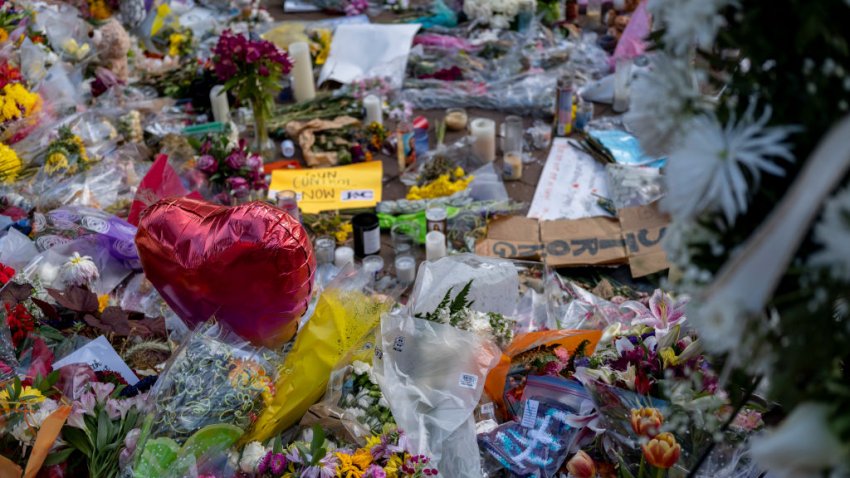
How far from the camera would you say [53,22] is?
4215 millimetres

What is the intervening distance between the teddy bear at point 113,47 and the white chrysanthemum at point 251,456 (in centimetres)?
323

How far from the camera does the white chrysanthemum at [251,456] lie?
1.73 metres

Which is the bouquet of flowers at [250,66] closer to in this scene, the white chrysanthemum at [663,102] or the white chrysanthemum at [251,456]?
the white chrysanthemum at [251,456]

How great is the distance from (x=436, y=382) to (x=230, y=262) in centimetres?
64

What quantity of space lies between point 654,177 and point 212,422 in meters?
2.49

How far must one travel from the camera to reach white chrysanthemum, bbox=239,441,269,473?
5.67 ft

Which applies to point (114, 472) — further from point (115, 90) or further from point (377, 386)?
point (115, 90)

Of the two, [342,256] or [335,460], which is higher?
[335,460]

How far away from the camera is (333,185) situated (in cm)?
378

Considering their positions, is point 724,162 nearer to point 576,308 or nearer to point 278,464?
point 278,464

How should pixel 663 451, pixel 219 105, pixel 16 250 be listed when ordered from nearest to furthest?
pixel 663 451, pixel 16 250, pixel 219 105

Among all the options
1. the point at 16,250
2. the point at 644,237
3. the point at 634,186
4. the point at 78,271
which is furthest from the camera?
the point at 634,186

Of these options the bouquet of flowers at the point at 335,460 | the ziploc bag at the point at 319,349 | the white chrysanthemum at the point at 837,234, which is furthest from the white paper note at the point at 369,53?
the white chrysanthemum at the point at 837,234

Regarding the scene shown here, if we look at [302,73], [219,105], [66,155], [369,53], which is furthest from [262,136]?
[369,53]
